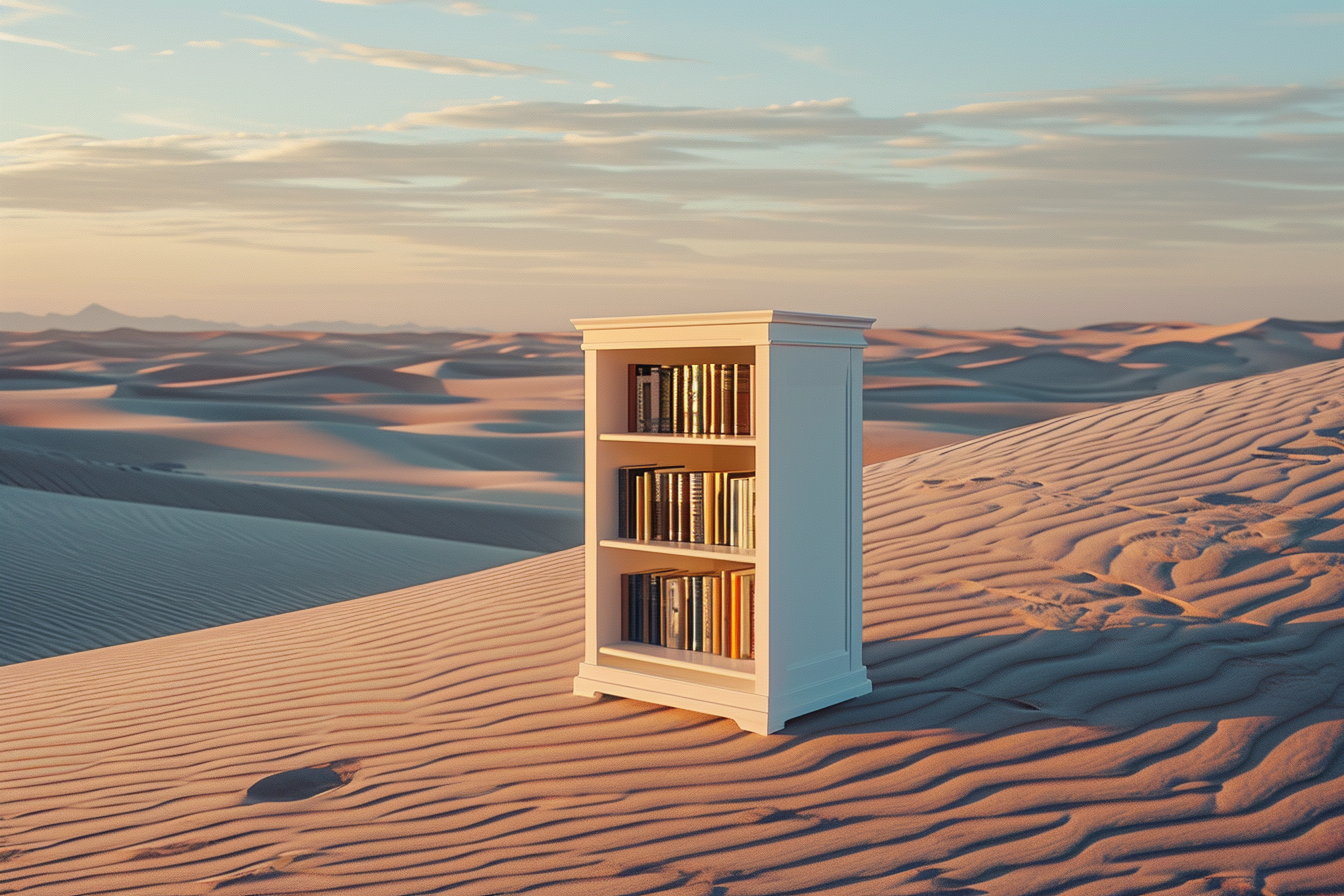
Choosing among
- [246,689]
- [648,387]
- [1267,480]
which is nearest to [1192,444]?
[1267,480]

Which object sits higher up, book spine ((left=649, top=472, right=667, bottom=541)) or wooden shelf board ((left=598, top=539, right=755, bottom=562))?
book spine ((left=649, top=472, right=667, bottom=541))

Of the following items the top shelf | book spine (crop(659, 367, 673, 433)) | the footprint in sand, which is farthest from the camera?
book spine (crop(659, 367, 673, 433))

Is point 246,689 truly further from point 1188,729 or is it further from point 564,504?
point 564,504

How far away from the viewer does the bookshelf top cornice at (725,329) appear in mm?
5199

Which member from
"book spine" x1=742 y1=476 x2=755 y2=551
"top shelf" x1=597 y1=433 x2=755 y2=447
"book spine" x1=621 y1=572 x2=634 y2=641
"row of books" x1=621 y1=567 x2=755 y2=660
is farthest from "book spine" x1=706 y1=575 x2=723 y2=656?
"top shelf" x1=597 y1=433 x2=755 y2=447

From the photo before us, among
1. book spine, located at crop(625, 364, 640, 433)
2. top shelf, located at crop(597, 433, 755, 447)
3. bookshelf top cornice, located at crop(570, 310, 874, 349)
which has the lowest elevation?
top shelf, located at crop(597, 433, 755, 447)

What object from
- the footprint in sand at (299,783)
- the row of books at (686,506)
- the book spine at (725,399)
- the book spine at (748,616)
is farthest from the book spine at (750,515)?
the footprint in sand at (299,783)

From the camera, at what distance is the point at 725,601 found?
18.6 feet

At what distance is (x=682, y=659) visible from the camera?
5.65m

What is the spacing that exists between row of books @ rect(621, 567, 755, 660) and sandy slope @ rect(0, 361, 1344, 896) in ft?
1.41

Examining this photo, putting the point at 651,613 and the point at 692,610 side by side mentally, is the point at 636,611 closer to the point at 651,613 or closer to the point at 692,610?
the point at 651,613

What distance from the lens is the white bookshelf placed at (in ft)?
17.2

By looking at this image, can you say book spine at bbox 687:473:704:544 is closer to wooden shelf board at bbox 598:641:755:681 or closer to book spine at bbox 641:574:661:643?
book spine at bbox 641:574:661:643

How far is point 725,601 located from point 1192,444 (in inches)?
194
